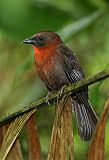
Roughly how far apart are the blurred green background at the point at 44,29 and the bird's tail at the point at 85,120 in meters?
0.11

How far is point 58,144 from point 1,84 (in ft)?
11.3

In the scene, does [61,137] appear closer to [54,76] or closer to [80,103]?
[80,103]

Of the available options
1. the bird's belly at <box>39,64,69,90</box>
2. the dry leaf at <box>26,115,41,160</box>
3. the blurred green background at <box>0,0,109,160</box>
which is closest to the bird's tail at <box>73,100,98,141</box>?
the blurred green background at <box>0,0,109,160</box>

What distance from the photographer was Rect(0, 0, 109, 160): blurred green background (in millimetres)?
4625

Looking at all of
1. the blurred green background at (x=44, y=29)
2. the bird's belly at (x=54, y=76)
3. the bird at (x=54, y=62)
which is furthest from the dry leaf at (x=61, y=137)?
the bird's belly at (x=54, y=76)

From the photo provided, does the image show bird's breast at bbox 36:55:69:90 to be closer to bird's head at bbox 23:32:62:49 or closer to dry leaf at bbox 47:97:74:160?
bird's head at bbox 23:32:62:49

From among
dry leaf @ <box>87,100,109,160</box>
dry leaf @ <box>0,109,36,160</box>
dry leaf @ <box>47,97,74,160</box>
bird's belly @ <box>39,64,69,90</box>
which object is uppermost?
bird's belly @ <box>39,64,69,90</box>

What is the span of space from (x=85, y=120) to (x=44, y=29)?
172cm

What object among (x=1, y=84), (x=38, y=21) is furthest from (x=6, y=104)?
(x=38, y=21)

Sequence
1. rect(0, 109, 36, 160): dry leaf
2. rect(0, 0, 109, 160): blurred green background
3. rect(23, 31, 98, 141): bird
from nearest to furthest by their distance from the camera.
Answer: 1. rect(0, 109, 36, 160): dry leaf
2. rect(23, 31, 98, 141): bird
3. rect(0, 0, 109, 160): blurred green background

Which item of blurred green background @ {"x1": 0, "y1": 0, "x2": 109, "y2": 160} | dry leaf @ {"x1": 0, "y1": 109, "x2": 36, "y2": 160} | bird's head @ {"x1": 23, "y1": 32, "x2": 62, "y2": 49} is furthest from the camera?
blurred green background @ {"x1": 0, "y1": 0, "x2": 109, "y2": 160}

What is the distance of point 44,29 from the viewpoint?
16.3 ft

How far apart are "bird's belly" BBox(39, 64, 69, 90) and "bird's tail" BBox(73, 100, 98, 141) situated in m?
0.31

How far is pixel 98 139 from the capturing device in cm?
224
